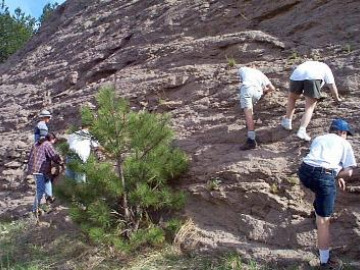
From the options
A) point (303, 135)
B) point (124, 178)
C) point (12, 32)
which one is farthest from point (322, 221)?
point (12, 32)

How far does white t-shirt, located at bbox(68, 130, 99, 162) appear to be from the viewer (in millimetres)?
6934

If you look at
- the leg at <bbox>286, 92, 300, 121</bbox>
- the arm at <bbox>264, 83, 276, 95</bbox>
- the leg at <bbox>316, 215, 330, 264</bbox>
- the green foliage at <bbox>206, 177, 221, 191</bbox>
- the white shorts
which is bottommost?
the leg at <bbox>316, 215, 330, 264</bbox>

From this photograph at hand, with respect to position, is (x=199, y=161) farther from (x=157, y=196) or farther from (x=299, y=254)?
(x=299, y=254)

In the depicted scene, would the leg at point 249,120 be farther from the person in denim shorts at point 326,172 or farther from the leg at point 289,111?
the person in denim shorts at point 326,172

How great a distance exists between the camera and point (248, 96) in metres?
7.57

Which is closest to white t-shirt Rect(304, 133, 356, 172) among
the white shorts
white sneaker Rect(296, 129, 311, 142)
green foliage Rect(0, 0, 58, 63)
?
white sneaker Rect(296, 129, 311, 142)

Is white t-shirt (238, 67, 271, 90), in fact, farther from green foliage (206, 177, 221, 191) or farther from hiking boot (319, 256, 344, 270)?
hiking boot (319, 256, 344, 270)

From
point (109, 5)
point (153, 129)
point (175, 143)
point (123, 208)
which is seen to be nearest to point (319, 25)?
point (175, 143)

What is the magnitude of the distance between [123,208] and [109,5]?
28.2 feet

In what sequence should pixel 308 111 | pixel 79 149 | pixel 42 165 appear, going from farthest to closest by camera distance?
pixel 42 165
pixel 79 149
pixel 308 111

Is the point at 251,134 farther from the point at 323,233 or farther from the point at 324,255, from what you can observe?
the point at 324,255

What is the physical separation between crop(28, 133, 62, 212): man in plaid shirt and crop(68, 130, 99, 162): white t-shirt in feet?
5.39

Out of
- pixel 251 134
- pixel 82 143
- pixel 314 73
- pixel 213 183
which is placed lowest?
pixel 213 183

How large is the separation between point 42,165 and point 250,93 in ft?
11.2
